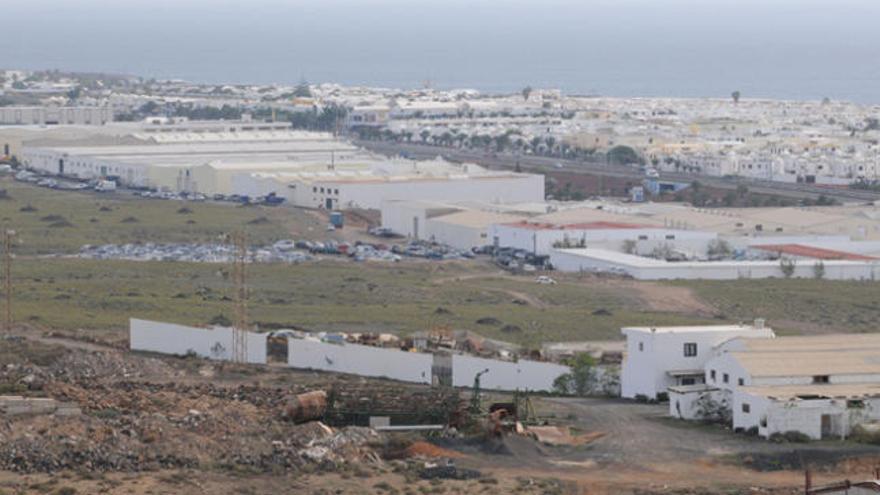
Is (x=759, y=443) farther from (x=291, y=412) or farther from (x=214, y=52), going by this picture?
(x=214, y=52)

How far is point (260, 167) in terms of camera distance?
54188 mm

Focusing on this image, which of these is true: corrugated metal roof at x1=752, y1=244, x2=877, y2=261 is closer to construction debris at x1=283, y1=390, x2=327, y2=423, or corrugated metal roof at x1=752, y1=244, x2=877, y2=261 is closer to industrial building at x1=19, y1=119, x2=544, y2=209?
industrial building at x1=19, y1=119, x2=544, y2=209

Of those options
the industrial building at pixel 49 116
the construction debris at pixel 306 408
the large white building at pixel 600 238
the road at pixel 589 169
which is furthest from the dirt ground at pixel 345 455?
the industrial building at pixel 49 116

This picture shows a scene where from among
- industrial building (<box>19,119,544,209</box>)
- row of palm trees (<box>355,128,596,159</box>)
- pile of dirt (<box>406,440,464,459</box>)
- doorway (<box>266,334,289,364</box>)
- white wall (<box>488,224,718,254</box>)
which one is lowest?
row of palm trees (<box>355,128,596,159</box>)

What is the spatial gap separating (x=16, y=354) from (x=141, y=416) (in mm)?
4535

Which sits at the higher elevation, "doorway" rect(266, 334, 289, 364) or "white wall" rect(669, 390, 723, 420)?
"white wall" rect(669, 390, 723, 420)

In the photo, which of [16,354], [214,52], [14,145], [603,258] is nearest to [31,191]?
[14,145]

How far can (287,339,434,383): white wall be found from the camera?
24.1 meters

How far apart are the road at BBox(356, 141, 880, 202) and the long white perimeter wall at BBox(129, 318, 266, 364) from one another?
2753cm

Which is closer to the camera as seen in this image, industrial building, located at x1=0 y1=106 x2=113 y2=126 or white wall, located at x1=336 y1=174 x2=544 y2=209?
white wall, located at x1=336 y1=174 x2=544 y2=209

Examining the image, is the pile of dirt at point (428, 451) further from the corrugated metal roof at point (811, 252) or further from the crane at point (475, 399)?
the corrugated metal roof at point (811, 252)

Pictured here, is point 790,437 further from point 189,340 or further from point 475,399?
point 189,340

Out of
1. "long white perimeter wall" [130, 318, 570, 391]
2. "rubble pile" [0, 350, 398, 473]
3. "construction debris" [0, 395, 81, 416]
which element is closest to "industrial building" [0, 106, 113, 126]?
"long white perimeter wall" [130, 318, 570, 391]

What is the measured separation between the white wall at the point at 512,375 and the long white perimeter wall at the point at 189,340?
8.48 ft
